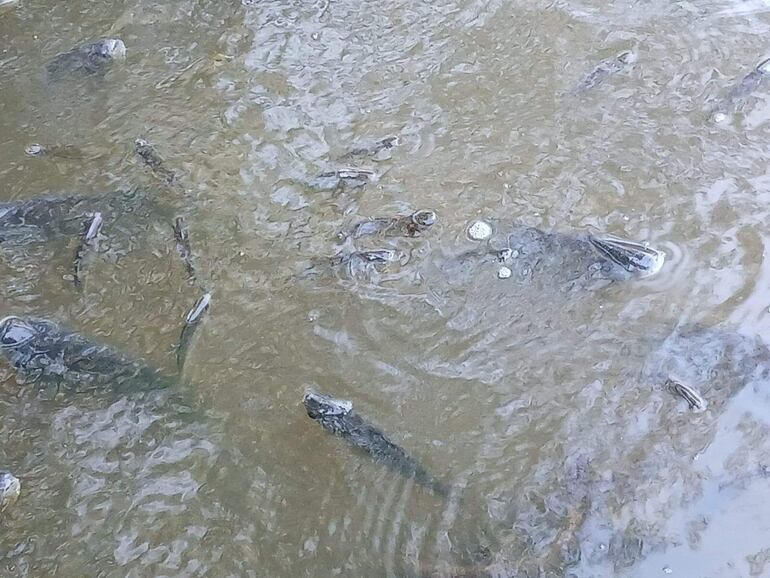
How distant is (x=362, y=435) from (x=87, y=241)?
1.69 metres

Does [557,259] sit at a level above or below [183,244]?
below

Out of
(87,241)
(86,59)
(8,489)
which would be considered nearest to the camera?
(8,489)

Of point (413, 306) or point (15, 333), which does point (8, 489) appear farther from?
point (413, 306)

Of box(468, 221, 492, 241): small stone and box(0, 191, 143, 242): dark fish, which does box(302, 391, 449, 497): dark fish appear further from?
box(0, 191, 143, 242): dark fish

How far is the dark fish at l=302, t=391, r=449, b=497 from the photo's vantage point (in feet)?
8.71

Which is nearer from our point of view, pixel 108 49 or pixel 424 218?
pixel 424 218

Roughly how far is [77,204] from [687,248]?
2.83 metres

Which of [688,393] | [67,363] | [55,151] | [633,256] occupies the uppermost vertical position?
[55,151]

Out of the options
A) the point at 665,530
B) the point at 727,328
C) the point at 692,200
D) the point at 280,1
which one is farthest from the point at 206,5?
the point at 665,530

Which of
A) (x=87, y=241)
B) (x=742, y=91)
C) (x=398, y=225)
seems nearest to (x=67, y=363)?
(x=87, y=241)

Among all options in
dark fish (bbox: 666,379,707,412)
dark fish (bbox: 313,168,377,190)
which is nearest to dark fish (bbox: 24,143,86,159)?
dark fish (bbox: 313,168,377,190)

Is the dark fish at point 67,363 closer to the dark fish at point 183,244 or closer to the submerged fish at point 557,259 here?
the dark fish at point 183,244

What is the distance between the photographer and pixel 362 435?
9.10 feet

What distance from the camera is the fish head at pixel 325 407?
9.27ft
